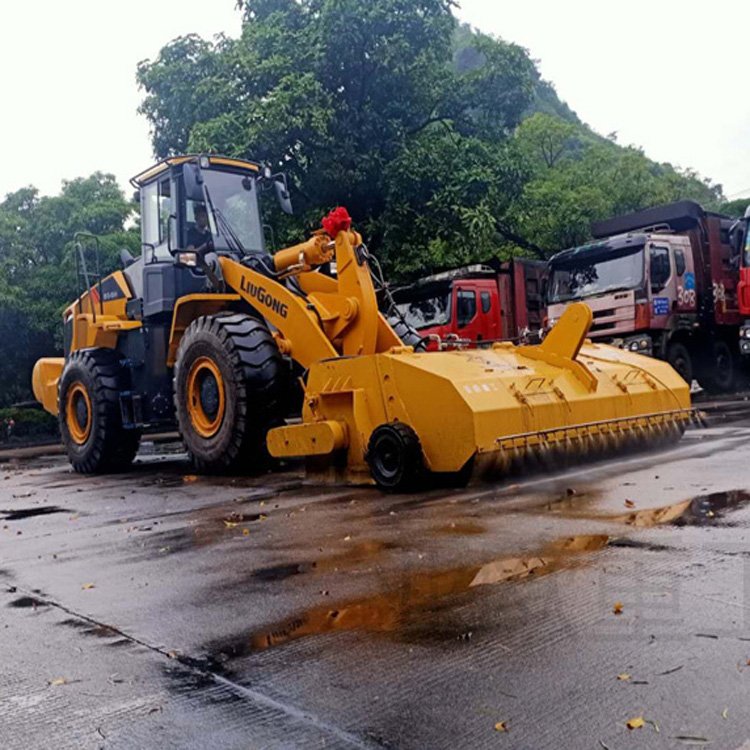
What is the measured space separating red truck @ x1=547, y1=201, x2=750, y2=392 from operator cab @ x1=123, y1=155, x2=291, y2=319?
313 inches

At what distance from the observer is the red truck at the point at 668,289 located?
16.5 meters

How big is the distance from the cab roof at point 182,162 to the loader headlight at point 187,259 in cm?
131

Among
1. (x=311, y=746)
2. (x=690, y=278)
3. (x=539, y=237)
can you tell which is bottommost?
(x=311, y=746)

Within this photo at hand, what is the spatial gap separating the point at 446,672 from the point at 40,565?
3.36 metres

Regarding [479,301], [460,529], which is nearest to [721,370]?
[479,301]

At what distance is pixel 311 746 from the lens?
2.65 metres

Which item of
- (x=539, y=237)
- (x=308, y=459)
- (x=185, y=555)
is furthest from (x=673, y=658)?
(x=539, y=237)

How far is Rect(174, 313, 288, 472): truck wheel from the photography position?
29.2ft

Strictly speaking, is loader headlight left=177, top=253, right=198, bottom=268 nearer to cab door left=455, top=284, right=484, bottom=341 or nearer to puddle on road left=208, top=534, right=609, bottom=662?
puddle on road left=208, top=534, right=609, bottom=662

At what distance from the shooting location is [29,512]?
8.20 m

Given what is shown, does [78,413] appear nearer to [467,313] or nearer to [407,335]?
[407,335]

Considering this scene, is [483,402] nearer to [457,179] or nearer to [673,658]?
[673,658]

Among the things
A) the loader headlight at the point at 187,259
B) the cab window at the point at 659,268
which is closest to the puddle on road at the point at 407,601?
the loader headlight at the point at 187,259

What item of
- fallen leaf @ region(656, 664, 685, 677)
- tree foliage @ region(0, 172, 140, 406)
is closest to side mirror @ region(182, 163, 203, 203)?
fallen leaf @ region(656, 664, 685, 677)
